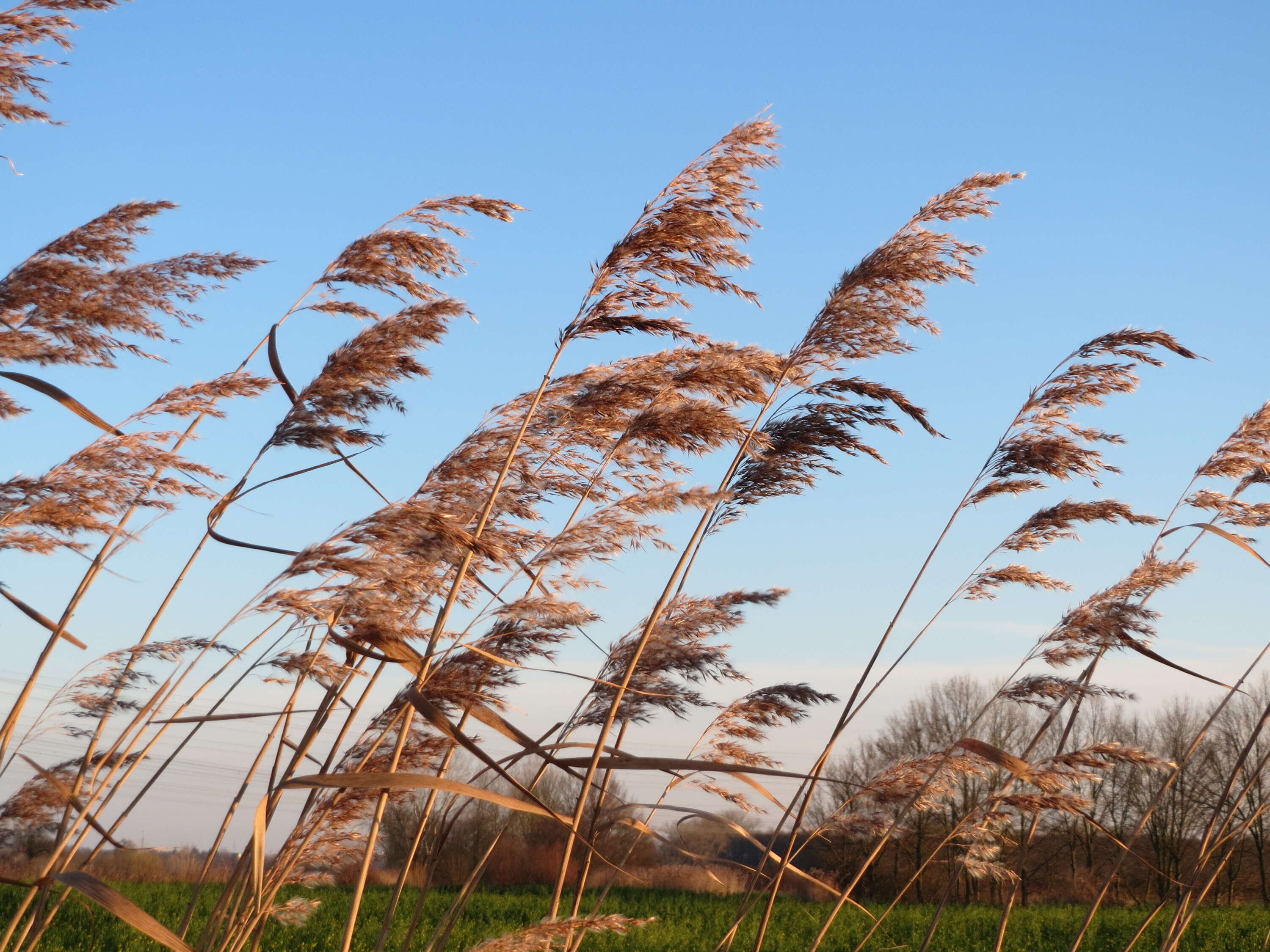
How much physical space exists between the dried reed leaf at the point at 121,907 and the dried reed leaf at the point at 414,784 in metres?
0.37

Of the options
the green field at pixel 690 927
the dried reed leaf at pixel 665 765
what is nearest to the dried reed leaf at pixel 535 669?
the dried reed leaf at pixel 665 765

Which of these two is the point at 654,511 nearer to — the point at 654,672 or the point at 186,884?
the point at 654,672

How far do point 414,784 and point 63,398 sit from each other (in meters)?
1.61

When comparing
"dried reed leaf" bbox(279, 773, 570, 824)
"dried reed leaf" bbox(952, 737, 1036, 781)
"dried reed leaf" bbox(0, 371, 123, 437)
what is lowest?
"dried reed leaf" bbox(279, 773, 570, 824)

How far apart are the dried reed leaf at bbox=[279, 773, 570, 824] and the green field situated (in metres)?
8.60

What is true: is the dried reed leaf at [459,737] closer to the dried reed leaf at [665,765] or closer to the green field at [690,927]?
the dried reed leaf at [665,765]

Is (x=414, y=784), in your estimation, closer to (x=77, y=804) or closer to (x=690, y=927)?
(x=77, y=804)

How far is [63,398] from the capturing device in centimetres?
277

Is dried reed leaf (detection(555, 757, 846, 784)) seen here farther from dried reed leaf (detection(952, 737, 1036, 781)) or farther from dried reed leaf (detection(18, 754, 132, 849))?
dried reed leaf (detection(18, 754, 132, 849))

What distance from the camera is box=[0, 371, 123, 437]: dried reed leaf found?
2.69 metres

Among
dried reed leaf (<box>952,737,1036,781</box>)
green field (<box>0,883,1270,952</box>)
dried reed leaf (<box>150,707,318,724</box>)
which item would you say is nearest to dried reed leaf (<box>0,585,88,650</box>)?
dried reed leaf (<box>150,707,318,724</box>)

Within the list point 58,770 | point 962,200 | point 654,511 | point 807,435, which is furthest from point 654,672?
point 58,770

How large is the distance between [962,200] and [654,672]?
2.12 m

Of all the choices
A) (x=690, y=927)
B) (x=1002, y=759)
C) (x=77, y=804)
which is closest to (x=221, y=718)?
(x=77, y=804)
